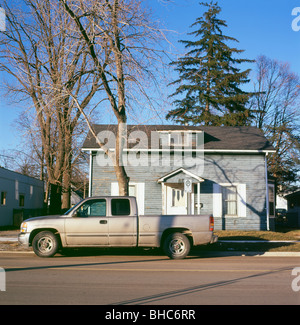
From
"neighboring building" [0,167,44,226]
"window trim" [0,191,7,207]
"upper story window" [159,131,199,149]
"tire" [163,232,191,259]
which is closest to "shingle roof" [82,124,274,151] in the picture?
"upper story window" [159,131,199,149]

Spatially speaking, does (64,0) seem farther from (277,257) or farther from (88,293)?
(277,257)

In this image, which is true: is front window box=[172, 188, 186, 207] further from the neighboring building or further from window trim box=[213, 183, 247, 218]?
the neighboring building

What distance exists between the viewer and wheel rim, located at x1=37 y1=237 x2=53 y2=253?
11711mm

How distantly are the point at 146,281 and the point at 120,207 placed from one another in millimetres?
4035

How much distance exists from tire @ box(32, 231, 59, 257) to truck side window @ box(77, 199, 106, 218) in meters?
1.14

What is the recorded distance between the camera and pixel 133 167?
22234 millimetres

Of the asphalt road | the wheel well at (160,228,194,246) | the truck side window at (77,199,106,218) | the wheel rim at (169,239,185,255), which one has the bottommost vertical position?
the asphalt road

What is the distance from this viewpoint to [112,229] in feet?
37.9

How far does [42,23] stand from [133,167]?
10013mm

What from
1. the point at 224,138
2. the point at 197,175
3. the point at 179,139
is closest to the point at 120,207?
the point at 197,175

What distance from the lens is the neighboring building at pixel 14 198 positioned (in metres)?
25.8
